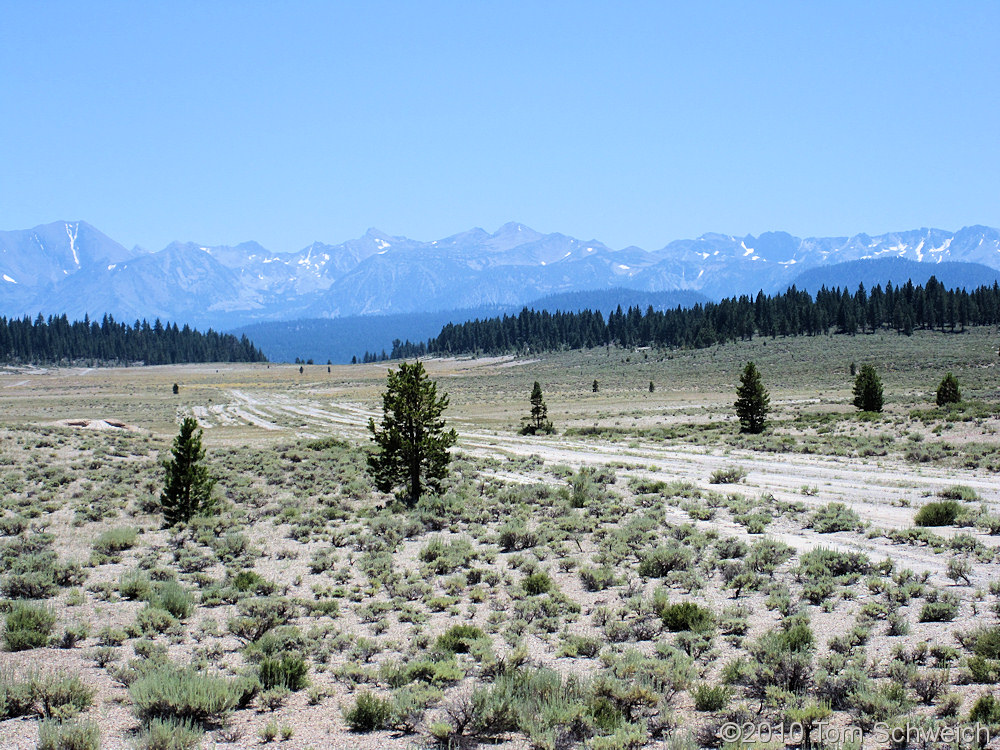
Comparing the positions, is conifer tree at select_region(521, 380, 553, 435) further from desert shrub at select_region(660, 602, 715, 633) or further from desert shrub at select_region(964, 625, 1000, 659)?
desert shrub at select_region(964, 625, 1000, 659)

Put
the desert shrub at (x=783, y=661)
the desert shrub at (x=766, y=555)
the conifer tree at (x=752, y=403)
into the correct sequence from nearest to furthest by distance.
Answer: the desert shrub at (x=783, y=661), the desert shrub at (x=766, y=555), the conifer tree at (x=752, y=403)

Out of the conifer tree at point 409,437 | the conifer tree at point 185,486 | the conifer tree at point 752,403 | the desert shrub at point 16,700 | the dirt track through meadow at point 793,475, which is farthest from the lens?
the conifer tree at point 752,403

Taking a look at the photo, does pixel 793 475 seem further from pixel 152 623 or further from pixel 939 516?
pixel 152 623

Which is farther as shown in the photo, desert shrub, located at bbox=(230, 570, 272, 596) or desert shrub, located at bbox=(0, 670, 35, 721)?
desert shrub, located at bbox=(230, 570, 272, 596)

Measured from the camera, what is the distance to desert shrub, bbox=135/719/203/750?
7.57 m

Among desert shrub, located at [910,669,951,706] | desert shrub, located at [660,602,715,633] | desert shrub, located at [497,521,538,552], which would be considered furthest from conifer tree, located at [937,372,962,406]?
desert shrub, located at [910,669,951,706]

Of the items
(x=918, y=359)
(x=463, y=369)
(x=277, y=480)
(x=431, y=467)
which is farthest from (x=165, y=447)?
(x=463, y=369)

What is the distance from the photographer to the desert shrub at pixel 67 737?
759 centimetres

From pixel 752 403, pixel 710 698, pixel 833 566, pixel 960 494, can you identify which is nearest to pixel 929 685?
pixel 710 698

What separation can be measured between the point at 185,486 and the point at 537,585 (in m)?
13.5

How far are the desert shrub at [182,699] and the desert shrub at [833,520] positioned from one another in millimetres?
15267

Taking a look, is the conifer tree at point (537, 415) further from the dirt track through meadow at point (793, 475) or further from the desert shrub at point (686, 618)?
the desert shrub at point (686, 618)

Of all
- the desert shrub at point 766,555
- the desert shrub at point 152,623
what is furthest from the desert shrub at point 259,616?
the desert shrub at point 766,555

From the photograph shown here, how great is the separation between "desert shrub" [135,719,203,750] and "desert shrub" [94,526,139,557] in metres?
11.8
